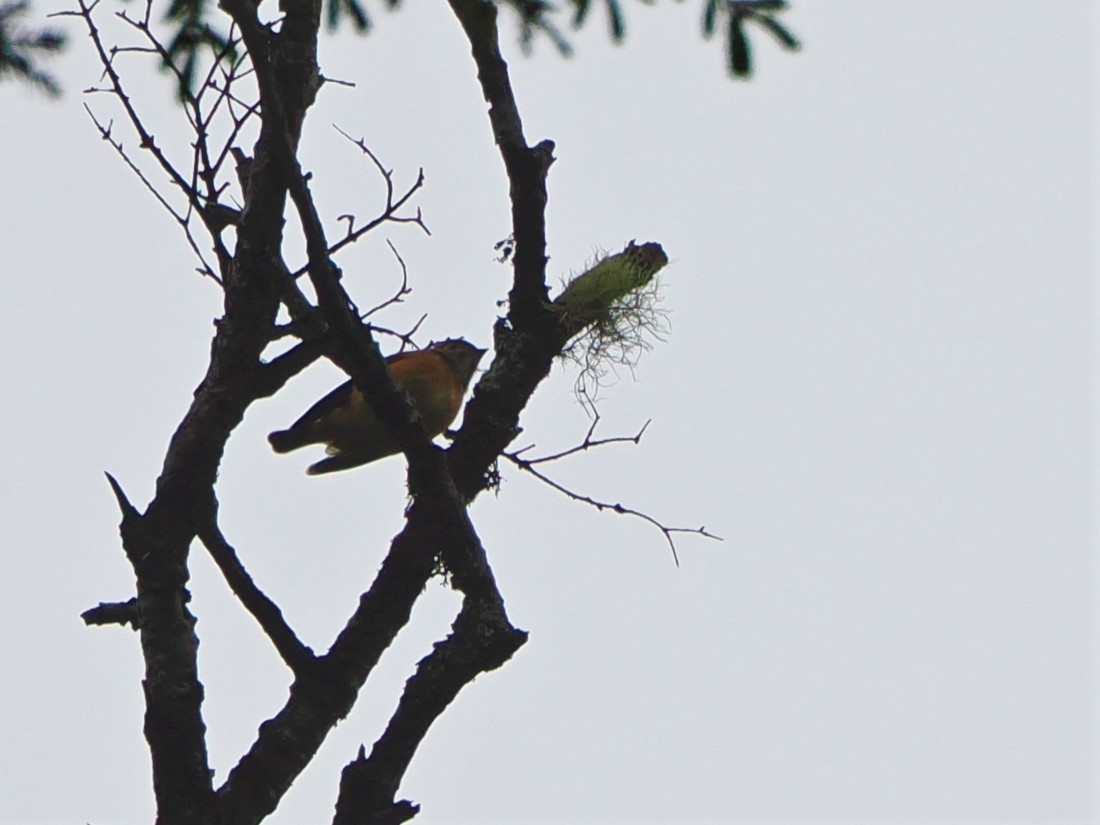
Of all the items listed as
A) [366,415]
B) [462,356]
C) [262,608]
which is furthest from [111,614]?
[462,356]

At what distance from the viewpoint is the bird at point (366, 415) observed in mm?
6004

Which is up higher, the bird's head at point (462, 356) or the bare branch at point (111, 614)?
the bird's head at point (462, 356)

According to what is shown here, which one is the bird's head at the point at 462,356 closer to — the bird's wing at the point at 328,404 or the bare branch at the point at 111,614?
the bird's wing at the point at 328,404

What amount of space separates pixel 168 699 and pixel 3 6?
1795 mm

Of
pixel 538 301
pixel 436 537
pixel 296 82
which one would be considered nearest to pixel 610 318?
pixel 538 301

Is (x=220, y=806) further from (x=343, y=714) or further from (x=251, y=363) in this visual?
(x=251, y=363)

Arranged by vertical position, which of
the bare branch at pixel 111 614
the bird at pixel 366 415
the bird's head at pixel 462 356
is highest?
the bird's head at pixel 462 356

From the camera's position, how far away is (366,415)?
19.6 ft

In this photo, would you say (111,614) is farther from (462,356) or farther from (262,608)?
(462,356)

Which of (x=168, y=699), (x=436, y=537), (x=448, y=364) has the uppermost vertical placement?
(x=448, y=364)

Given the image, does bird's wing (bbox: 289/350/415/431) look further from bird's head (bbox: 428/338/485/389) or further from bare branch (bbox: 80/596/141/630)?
bare branch (bbox: 80/596/141/630)

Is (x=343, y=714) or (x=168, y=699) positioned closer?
(x=168, y=699)

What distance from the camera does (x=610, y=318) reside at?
4.88 m

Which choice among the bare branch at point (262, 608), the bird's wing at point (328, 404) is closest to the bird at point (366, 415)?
the bird's wing at point (328, 404)
